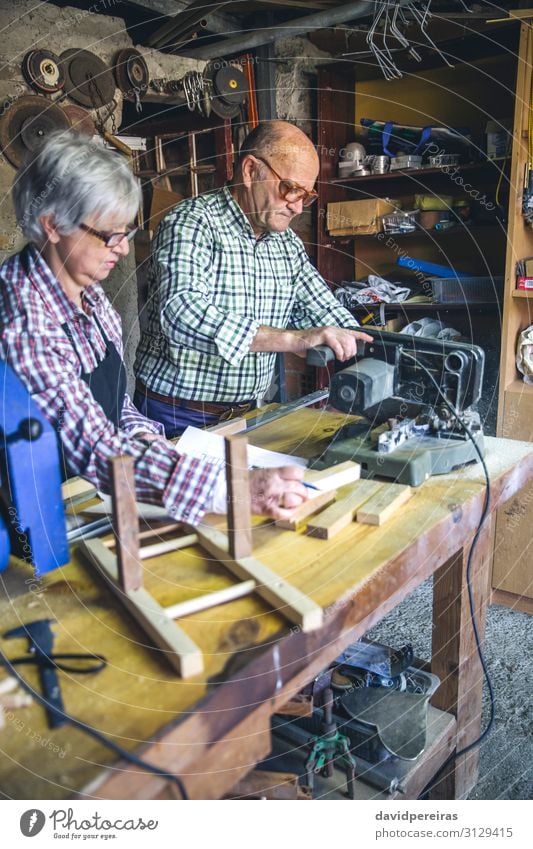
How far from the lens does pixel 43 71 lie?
3994 millimetres

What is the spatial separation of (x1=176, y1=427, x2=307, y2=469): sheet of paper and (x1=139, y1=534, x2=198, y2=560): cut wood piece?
0.39 meters

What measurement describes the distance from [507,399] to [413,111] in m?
2.36

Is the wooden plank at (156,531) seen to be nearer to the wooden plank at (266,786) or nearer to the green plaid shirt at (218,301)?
the wooden plank at (266,786)

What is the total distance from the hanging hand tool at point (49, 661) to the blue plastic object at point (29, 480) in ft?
0.62

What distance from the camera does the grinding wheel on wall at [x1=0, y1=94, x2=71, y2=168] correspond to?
392 centimetres

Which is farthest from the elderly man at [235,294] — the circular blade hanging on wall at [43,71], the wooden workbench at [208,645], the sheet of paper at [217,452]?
the circular blade hanging on wall at [43,71]

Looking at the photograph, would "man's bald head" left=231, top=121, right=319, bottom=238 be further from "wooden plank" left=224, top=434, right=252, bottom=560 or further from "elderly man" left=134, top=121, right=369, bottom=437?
"wooden plank" left=224, top=434, right=252, bottom=560

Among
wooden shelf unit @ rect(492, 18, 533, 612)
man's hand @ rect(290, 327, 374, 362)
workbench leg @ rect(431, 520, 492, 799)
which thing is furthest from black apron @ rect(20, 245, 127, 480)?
wooden shelf unit @ rect(492, 18, 533, 612)

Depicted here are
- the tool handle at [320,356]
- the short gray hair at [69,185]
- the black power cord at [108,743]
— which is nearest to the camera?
the black power cord at [108,743]

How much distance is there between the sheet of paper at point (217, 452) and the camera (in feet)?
6.38

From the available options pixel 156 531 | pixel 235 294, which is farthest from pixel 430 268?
pixel 156 531

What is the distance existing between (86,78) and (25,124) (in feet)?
1.81

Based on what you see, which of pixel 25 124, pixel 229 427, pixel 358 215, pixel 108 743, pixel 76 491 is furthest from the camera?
pixel 358 215

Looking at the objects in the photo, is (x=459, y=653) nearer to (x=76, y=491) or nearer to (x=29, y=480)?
(x=76, y=491)
